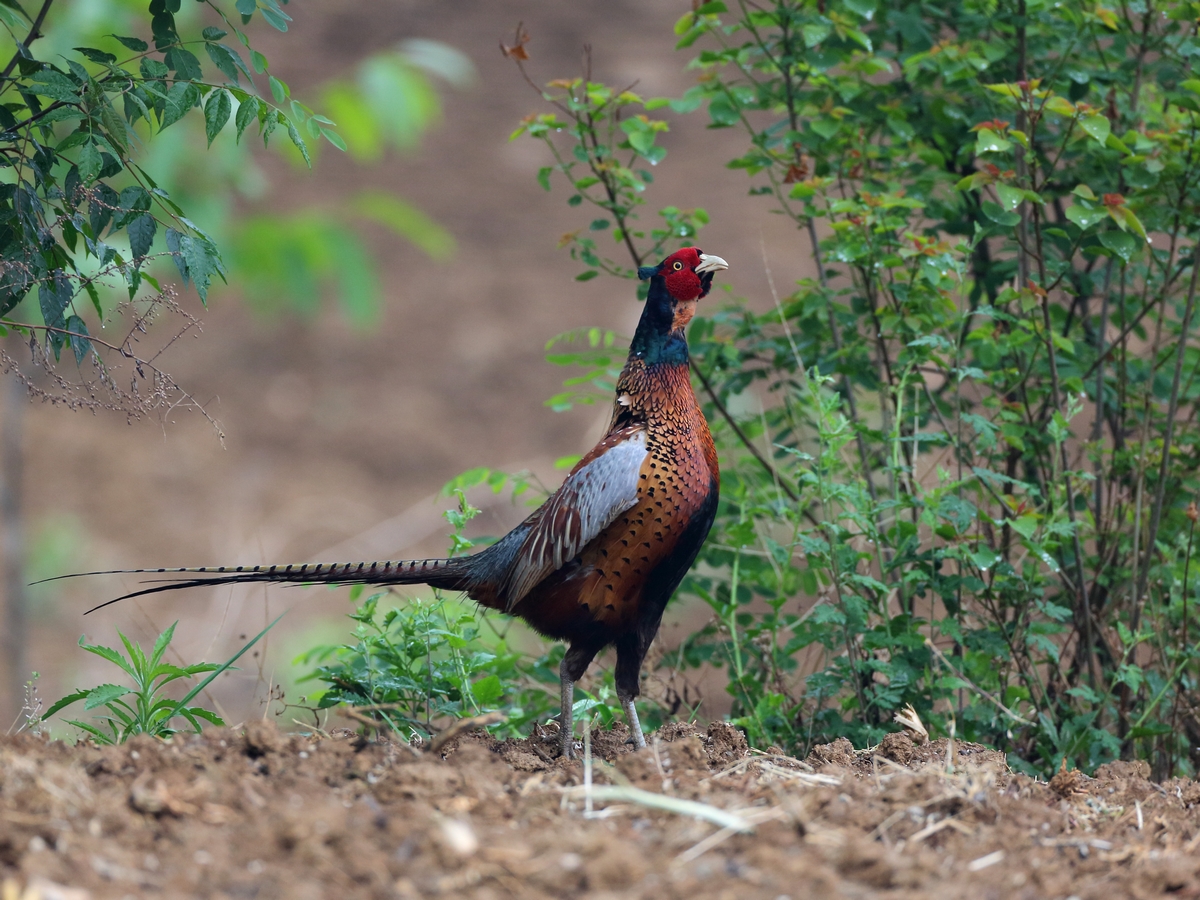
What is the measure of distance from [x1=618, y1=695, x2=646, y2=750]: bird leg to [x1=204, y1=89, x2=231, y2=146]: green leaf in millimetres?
1803

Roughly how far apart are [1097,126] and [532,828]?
248cm

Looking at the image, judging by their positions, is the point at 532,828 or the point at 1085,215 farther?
the point at 1085,215

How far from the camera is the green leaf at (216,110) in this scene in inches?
93.8

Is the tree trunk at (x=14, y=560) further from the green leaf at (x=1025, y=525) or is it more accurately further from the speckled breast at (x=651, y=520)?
the green leaf at (x=1025, y=525)

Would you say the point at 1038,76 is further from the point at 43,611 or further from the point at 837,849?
the point at 43,611

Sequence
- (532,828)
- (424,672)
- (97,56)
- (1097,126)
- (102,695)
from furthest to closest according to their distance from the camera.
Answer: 1. (424,672)
2. (1097,126)
3. (102,695)
4. (97,56)
5. (532,828)

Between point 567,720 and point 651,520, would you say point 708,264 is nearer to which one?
point 651,520

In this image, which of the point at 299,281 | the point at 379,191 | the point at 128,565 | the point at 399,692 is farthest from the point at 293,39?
the point at 399,692

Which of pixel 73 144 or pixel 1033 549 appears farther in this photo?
pixel 1033 549

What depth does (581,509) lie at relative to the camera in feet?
9.87

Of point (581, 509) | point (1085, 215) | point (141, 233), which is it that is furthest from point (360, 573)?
point (1085, 215)

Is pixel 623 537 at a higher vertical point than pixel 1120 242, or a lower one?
lower

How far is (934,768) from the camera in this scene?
2447 mm

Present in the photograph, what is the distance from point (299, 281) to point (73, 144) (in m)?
1.23
